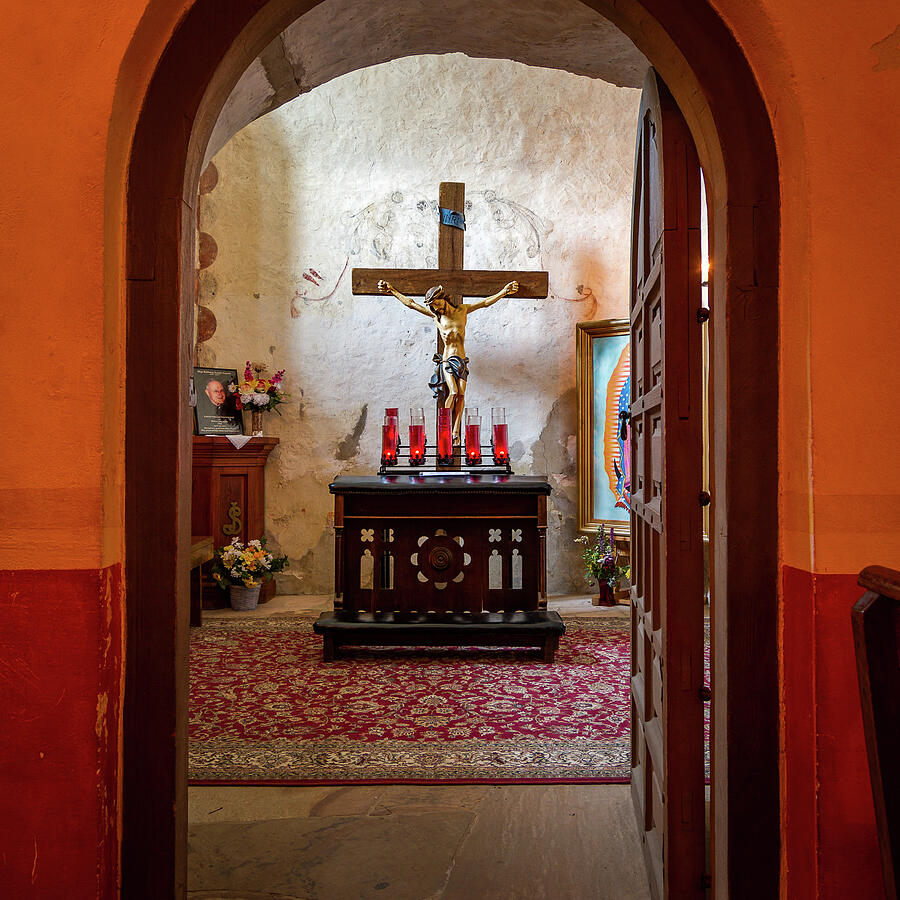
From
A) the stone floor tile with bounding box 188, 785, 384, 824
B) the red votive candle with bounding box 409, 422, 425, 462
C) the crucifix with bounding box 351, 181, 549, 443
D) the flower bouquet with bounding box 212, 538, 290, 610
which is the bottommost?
the stone floor tile with bounding box 188, 785, 384, 824

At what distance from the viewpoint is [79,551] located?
138 cm

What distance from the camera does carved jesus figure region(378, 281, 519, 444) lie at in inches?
214

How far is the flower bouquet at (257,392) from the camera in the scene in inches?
238

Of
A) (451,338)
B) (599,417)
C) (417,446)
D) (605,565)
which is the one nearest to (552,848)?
(417,446)

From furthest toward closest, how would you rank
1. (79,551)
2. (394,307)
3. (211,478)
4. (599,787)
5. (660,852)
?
(394,307) → (211,478) → (599,787) → (660,852) → (79,551)

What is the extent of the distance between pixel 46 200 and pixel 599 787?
8.02ft

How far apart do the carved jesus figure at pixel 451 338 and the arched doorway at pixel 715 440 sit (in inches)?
154

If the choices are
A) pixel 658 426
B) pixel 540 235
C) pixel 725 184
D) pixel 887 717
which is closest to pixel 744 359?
pixel 725 184

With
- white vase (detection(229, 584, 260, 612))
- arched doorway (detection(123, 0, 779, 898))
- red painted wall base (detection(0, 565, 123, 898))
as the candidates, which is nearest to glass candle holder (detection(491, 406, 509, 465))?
white vase (detection(229, 584, 260, 612))

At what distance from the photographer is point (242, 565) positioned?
5672mm

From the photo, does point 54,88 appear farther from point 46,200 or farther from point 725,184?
point 725,184

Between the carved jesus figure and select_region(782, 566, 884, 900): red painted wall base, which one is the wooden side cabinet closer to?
the carved jesus figure

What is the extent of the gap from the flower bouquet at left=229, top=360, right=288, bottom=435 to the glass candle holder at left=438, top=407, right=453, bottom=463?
1660mm

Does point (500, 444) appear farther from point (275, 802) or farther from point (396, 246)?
point (275, 802)
